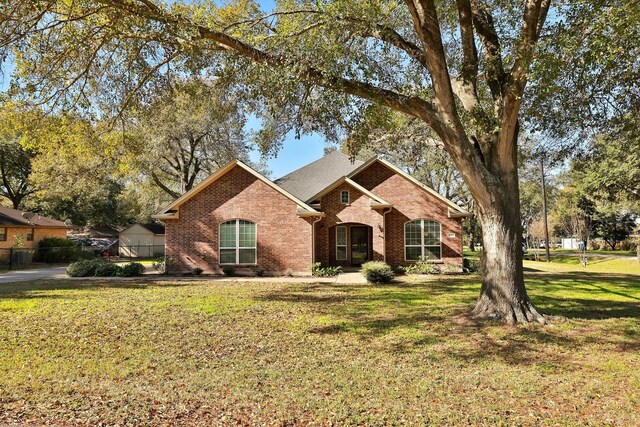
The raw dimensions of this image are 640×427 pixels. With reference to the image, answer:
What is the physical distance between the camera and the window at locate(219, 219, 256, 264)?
18.5 m

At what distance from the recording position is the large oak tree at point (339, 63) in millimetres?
7918

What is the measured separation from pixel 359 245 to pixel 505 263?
12854mm

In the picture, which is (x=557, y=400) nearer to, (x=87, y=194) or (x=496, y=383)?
(x=496, y=383)


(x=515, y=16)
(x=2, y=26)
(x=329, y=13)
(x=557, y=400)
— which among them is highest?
(x=515, y=16)

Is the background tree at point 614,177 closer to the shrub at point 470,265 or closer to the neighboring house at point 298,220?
the shrub at point 470,265

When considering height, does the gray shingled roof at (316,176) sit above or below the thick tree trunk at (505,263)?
above

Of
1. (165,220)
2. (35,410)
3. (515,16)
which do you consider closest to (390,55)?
(515,16)

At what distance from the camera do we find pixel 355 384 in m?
5.11

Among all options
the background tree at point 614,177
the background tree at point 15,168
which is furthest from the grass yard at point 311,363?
the background tree at point 15,168

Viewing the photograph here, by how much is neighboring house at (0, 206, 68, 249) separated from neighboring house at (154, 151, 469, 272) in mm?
13986

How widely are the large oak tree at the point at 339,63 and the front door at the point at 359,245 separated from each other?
11664 millimetres

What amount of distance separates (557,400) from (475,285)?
34.1 feet

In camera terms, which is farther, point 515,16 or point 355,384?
point 515,16

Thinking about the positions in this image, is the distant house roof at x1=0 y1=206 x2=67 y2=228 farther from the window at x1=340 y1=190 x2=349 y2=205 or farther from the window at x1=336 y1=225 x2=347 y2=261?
the window at x1=340 y1=190 x2=349 y2=205
